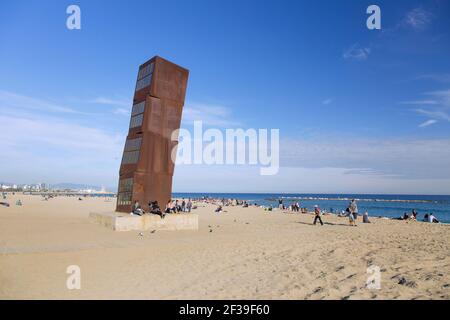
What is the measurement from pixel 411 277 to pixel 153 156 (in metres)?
13.0

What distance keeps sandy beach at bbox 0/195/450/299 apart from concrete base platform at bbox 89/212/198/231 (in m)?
0.74

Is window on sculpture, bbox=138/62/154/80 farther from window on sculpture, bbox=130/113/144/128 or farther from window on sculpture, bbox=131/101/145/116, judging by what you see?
window on sculpture, bbox=130/113/144/128

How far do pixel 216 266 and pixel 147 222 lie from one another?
7.64m

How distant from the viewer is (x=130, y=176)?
17.5 meters

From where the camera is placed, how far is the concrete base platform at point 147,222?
51.5ft

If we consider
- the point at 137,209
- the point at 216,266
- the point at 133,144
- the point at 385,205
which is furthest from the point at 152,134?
the point at 385,205

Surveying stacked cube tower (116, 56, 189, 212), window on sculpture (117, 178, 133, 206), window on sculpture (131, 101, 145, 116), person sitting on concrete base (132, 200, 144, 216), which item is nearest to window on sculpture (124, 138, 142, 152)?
stacked cube tower (116, 56, 189, 212)

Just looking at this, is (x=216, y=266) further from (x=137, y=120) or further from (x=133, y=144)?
(x=137, y=120)

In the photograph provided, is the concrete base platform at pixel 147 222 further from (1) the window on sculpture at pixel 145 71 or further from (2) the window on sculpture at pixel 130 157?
(1) the window on sculpture at pixel 145 71

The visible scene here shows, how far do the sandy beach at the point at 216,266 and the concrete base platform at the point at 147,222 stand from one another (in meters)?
0.74

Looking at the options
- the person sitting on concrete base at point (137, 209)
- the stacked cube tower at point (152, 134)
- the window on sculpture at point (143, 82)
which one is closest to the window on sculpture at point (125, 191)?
the stacked cube tower at point (152, 134)

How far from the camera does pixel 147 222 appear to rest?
16.3 metres
